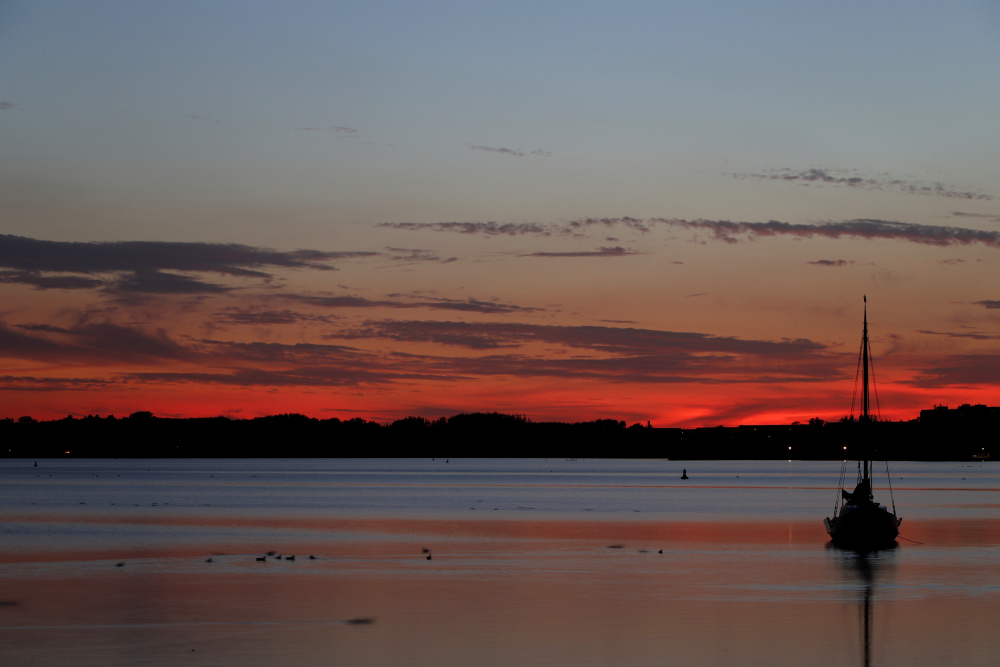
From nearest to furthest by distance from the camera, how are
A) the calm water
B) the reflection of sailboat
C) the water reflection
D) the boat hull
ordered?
the calm water → the reflection of sailboat → the water reflection → the boat hull

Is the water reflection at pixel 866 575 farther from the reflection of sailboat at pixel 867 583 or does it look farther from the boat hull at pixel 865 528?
the boat hull at pixel 865 528

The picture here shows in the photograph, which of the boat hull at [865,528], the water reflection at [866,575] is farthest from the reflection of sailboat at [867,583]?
the boat hull at [865,528]

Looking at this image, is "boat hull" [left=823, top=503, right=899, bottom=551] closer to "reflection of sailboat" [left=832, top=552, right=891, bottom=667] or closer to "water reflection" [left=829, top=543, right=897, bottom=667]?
"water reflection" [left=829, top=543, right=897, bottom=667]

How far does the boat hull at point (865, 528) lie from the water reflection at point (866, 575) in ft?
1.82

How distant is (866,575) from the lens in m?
45.6

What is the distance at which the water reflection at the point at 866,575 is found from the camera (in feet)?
100

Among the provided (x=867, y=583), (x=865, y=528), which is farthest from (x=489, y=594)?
(x=865, y=528)

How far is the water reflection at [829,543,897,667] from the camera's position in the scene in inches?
1203

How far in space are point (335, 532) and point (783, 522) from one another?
32886 mm

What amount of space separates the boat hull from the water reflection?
0.55m

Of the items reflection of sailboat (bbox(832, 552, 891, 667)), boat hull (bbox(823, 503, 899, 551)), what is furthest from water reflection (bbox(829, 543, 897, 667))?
boat hull (bbox(823, 503, 899, 551))

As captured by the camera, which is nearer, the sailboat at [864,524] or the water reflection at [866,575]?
the water reflection at [866,575]

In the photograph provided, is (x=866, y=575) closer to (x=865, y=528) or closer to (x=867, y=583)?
(x=867, y=583)

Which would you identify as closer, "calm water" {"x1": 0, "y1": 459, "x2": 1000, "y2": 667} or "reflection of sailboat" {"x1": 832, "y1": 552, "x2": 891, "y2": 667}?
"calm water" {"x1": 0, "y1": 459, "x2": 1000, "y2": 667}
